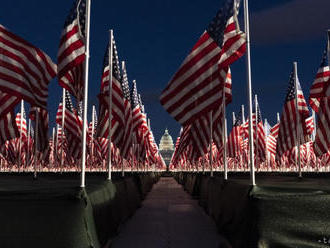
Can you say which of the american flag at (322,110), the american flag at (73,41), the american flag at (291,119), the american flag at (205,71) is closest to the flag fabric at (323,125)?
the american flag at (322,110)

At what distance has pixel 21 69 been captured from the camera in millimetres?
10359

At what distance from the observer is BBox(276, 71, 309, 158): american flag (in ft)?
65.9

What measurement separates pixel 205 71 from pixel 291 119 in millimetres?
10858

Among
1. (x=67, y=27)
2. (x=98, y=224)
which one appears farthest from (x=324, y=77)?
(x=98, y=224)

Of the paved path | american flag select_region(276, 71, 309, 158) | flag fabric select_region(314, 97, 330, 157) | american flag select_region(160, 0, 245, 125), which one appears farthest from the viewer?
american flag select_region(276, 71, 309, 158)

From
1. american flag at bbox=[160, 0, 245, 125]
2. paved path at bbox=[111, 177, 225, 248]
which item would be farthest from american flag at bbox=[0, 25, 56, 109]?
paved path at bbox=[111, 177, 225, 248]

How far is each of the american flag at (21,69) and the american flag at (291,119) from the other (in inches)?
468

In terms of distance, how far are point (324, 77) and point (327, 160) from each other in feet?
97.9

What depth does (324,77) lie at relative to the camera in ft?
61.6

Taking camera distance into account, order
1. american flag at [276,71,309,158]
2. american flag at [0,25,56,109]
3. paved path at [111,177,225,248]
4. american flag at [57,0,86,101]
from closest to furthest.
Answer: paved path at [111,177,225,248] < american flag at [57,0,86,101] < american flag at [0,25,56,109] < american flag at [276,71,309,158]

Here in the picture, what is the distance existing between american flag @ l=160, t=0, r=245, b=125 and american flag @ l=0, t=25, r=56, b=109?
11.8 feet

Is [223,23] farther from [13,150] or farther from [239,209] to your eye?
[13,150]

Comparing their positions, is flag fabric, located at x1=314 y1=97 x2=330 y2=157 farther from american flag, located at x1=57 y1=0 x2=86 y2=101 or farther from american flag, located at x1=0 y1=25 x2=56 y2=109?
american flag, located at x1=0 y1=25 x2=56 y2=109

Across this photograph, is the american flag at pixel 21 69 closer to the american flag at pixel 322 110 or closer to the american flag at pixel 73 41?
the american flag at pixel 73 41
